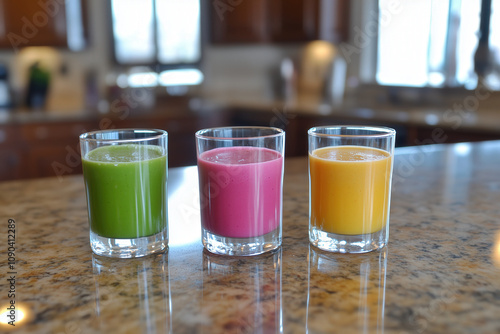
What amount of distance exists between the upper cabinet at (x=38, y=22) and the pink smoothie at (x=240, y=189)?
3.07 metres

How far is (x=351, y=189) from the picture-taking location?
2.52ft

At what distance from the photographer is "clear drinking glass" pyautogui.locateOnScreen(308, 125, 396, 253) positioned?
0.76 m

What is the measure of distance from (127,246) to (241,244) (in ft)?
0.56

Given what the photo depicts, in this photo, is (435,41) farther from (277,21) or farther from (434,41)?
(277,21)

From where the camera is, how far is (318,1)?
3.79 metres

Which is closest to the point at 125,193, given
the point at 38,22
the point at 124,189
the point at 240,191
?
the point at 124,189

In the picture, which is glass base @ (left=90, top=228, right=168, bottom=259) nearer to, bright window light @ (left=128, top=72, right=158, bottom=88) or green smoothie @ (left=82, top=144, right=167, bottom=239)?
green smoothie @ (left=82, top=144, right=167, bottom=239)

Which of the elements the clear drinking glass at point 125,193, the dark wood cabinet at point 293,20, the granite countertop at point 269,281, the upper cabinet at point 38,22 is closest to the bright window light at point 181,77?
the dark wood cabinet at point 293,20

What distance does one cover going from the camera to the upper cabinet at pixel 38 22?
3.32 m

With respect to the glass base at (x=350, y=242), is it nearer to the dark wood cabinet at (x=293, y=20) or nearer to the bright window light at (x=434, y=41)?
the bright window light at (x=434, y=41)

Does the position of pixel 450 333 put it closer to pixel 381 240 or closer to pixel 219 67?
pixel 381 240

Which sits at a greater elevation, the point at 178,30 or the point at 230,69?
the point at 178,30

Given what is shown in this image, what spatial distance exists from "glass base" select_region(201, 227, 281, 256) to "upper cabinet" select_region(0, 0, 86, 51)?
3096mm

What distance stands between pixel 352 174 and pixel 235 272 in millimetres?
227
